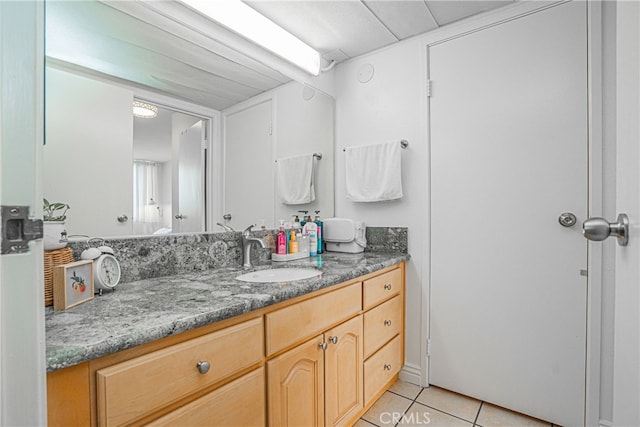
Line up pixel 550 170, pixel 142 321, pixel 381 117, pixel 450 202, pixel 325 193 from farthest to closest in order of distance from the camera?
pixel 325 193 → pixel 381 117 → pixel 450 202 → pixel 550 170 → pixel 142 321

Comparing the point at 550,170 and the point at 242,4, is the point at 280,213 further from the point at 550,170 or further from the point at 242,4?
the point at 550,170

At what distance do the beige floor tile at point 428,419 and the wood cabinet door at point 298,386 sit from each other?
577mm

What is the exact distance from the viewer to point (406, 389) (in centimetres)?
181

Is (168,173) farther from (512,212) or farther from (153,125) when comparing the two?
(512,212)

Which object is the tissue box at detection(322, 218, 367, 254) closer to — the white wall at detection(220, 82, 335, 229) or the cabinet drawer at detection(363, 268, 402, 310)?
the white wall at detection(220, 82, 335, 229)

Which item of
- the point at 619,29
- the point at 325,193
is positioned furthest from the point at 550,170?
the point at 325,193

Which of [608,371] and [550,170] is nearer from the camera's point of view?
[608,371]

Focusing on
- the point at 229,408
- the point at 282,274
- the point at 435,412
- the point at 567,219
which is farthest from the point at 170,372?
the point at 567,219

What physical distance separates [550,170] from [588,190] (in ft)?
0.56

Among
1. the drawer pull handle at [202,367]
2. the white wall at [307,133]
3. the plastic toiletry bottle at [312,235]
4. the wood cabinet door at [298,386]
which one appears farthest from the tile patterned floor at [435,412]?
the white wall at [307,133]

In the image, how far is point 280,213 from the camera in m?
Answer: 1.86

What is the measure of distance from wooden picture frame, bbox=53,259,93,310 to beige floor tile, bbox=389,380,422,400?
5.35 ft

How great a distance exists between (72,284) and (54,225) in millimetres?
187

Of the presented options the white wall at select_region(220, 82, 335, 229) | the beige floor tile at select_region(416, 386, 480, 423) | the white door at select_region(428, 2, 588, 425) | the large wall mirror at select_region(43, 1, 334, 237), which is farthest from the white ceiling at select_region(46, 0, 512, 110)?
the beige floor tile at select_region(416, 386, 480, 423)
